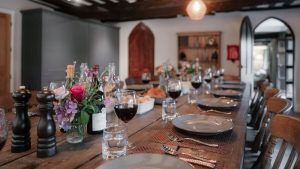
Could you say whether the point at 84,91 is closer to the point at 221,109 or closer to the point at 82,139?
the point at 82,139

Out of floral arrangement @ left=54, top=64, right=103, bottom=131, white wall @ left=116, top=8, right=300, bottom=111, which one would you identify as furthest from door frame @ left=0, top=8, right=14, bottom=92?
floral arrangement @ left=54, top=64, right=103, bottom=131

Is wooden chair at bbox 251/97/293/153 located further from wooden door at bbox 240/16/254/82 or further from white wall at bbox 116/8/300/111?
white wall at bbox 116/8/300/111

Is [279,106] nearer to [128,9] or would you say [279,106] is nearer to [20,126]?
[20,126]

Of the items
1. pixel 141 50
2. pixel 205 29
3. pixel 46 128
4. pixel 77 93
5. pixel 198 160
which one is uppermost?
pixel 205 29

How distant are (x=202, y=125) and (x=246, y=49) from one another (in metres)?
5.58

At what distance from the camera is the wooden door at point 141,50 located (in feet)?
24.8

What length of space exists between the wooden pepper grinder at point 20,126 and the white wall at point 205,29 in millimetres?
6396

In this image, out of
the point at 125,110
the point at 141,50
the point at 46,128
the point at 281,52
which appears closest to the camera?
the point at 46,128

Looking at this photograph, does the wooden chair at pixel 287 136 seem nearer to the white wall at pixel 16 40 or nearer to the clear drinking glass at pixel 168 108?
the clear drinking glass at pixel 168 108

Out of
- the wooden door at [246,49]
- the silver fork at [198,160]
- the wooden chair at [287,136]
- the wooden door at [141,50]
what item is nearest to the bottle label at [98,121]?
the silver fork at [198,160]

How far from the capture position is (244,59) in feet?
20.8

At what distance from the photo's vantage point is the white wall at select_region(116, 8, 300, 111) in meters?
6.29

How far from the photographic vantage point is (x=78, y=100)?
0.99 m

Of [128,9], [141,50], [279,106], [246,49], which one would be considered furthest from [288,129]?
[141,50]
